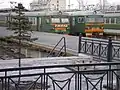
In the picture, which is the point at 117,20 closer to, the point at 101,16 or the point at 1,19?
the point at 101,16

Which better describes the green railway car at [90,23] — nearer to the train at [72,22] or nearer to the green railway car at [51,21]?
the train at [72,22]

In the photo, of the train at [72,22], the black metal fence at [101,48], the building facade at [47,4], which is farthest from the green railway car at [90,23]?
the building facade at [47,4]

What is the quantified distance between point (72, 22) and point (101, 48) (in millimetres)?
23697

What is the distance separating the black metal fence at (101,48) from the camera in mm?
12922

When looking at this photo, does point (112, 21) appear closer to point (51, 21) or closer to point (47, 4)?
point (51, 21)

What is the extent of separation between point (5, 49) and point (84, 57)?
12883mm

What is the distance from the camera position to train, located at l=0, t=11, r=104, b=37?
110ft

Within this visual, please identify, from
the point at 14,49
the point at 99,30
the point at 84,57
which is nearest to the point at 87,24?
the point at 99,30

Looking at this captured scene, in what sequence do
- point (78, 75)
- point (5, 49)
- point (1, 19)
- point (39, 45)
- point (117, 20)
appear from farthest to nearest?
point (1, 19) → point (117, 20) → point (5, 49) → point (39, 45) → point (78, 75)

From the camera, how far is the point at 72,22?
3769 cm

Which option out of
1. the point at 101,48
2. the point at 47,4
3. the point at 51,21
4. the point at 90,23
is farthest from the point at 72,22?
the point at 47,4

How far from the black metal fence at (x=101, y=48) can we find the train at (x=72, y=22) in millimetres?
17496

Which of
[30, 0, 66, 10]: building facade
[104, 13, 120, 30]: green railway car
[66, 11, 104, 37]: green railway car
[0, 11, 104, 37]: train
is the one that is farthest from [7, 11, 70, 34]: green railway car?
[30, 0, 66, 10]: building facade

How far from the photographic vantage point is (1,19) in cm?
5059
